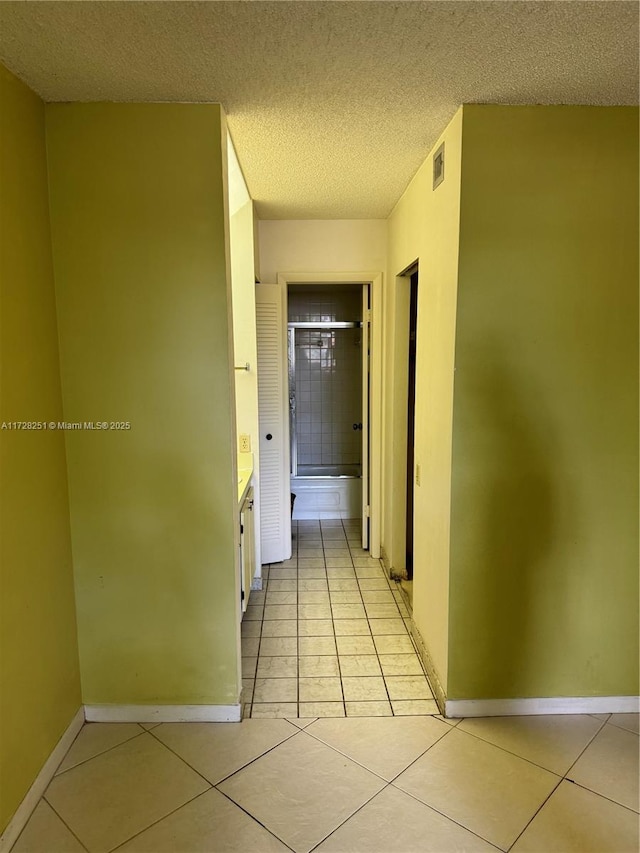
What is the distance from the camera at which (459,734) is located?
6.48 feet

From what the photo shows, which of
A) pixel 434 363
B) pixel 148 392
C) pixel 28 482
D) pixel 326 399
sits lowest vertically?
pixel 28 482

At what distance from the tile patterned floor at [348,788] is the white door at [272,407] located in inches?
63.2

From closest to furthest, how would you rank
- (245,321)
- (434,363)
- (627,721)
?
(627,721), (434,363), (245,321)

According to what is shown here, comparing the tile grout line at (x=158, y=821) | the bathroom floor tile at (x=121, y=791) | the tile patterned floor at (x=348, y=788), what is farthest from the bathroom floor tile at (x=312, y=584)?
the tile grout line at (x=158, y=821)

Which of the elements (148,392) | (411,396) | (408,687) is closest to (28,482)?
(148,392)

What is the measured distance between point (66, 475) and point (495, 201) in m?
2.01

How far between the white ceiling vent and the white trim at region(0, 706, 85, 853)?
8.94 feet

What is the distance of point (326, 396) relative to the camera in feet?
16.9

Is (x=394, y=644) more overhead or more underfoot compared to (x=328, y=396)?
more underfoot

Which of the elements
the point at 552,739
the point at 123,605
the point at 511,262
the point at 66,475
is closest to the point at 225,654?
the point at 123,605

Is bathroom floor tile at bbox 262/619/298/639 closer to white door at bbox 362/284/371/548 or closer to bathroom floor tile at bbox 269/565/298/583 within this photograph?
bathroom floor tile at bbox 269/565/298/583

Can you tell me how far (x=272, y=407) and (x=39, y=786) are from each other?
91.5 inches

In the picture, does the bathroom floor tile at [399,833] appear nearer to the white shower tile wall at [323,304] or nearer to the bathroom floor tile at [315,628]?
the bathroom floor tile at [315,628]

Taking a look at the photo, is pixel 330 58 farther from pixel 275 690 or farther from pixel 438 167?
pixel 275 690
